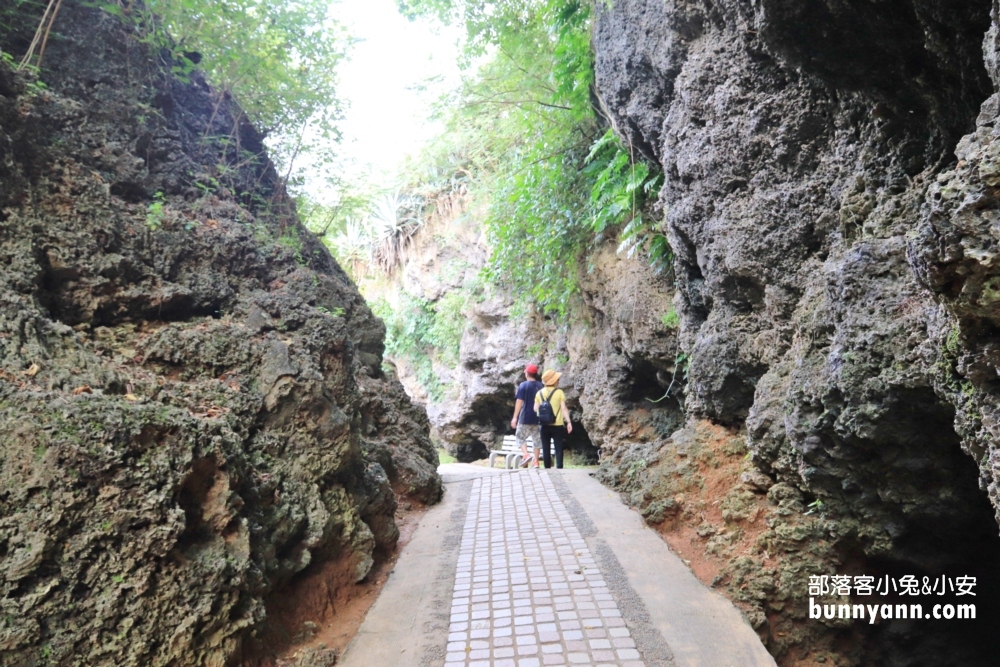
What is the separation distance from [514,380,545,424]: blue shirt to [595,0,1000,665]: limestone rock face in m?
4.08

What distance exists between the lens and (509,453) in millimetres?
11969

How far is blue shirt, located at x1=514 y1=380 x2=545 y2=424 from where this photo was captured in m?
10.6

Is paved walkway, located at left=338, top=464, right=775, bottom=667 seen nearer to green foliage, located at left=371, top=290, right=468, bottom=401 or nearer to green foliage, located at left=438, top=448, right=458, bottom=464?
green foliage, located at left=371, top=290, right=468, bottom=401

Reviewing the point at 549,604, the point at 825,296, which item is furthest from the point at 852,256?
the point at 549,604

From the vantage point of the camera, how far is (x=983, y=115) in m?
2.36

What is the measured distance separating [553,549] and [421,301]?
1580 centimetres

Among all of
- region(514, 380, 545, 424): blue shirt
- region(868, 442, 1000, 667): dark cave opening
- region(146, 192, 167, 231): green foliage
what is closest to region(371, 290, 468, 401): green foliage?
region(514, 380, 545, 424): blue shirt

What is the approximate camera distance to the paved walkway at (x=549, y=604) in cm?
367

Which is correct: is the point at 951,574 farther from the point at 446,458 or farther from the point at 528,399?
the point at 446,458

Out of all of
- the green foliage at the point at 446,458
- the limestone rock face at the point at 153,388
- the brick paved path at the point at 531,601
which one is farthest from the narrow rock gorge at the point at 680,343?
the green foliage at the point at 446,458

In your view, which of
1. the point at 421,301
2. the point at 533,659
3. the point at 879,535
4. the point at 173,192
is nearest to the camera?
the point at 533,659

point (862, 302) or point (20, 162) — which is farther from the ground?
point (20, 162)

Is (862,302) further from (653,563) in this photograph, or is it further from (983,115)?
(653,563)

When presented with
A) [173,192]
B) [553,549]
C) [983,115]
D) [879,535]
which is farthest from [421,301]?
[983,115]
